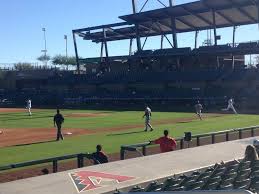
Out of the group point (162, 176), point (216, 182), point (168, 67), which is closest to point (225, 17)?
point (168, 67)

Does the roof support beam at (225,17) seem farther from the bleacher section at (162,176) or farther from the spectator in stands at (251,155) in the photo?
the spectator in stands at (251,155)

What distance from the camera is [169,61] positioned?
74312mm

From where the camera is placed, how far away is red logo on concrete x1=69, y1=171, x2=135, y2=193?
9.28 metres

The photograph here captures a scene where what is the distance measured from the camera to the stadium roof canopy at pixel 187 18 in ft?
199

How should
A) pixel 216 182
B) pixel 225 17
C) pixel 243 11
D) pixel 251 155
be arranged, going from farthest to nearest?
pixel 225 17
pixel 243 11
pixel 251 155
pixel 216 182

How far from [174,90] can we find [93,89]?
19.3 m

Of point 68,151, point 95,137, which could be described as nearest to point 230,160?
point 68,151

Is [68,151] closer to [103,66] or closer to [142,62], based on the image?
[142,62]

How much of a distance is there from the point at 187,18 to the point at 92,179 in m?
60.4

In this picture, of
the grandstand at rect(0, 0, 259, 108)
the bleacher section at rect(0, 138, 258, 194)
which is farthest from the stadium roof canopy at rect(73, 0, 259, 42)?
→ the bleacher section at rect(0, 138, 258, 194)

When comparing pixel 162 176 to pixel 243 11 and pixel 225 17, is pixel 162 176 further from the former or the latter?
pixel 225 17

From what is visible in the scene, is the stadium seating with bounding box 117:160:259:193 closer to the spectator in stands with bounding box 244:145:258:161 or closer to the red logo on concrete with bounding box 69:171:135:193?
the red logo on concrete with bounding box 69:171:135:193

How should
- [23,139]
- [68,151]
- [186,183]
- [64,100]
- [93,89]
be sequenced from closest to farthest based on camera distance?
1. [186,183]
2. [68,151]
3. [23,139]
4. [64,100]
5. [93,89]

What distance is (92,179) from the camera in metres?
9.93
